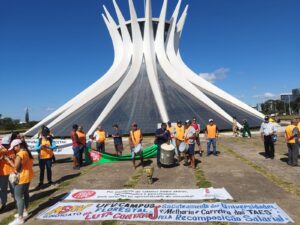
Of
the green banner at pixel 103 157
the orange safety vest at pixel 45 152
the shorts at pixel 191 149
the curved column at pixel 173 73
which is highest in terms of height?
the curved column at pixel 173 73

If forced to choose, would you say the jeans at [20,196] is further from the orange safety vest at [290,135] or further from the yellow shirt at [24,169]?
the orange safety vest at [290,135]

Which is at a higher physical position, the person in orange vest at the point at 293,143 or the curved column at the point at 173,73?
the curved column at the point at 173,73

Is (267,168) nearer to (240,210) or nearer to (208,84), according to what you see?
(240,210)

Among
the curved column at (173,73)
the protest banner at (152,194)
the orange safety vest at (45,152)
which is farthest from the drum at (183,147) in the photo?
the curved column at (173,73)

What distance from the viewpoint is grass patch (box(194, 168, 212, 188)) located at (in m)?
7.45

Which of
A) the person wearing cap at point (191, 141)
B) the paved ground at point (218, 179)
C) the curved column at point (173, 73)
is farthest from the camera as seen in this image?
the curved column at point (173, 73)

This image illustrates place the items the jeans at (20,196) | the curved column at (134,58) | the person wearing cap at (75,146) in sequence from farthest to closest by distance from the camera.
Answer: the curved column at (134,58) < the person wearing cap at (75,146) < the jeans at (20,196)

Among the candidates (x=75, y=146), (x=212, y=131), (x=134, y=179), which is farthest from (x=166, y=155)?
(x=75, y=146)

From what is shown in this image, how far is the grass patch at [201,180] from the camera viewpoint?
293 inches

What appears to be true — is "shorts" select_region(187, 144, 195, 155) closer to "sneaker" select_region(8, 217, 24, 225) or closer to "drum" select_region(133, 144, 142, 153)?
"drum" select_region(133, 144, 142, 153)

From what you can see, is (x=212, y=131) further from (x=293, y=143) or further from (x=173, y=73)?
(x=173, y=73)

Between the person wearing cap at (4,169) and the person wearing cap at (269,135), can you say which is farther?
the person wearing cap at (269,135)

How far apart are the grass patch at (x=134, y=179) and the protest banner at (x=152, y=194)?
2.27 feet

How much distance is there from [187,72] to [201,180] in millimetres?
24476
